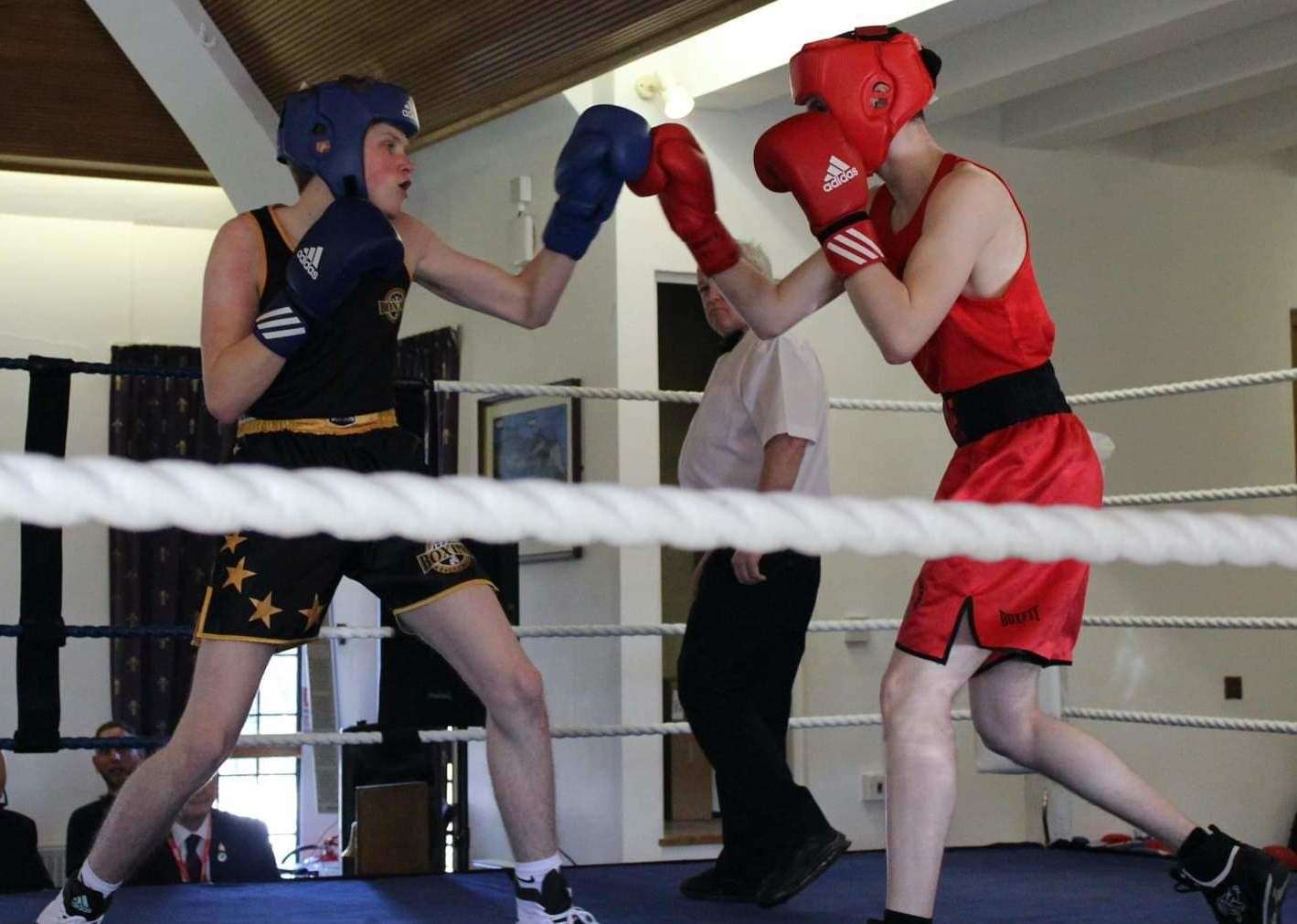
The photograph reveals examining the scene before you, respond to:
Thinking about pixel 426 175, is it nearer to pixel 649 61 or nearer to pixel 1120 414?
pixel 649 61

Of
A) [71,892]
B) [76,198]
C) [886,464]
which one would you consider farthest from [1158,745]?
[76,198]

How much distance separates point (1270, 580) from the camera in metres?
5.61

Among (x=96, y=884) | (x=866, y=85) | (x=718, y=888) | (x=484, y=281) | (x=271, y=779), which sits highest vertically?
(x=866, y=85)

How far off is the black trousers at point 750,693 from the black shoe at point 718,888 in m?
0.01

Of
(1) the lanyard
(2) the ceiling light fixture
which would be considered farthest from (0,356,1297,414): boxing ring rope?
(2) the ceiling light fixture

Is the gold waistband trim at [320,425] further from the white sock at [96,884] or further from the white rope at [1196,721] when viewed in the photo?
the white rope at [1196,721]

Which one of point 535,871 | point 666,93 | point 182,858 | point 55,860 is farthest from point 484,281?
point 55,860

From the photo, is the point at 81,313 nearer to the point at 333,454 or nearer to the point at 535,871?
the point at 333,454

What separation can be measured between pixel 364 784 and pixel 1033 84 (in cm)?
298

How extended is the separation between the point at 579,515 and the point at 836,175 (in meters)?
0.97

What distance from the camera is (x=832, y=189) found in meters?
1.59

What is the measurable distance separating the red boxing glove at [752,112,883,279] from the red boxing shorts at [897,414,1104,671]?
0.98 ft

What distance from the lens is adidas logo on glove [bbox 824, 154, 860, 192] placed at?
159 cm

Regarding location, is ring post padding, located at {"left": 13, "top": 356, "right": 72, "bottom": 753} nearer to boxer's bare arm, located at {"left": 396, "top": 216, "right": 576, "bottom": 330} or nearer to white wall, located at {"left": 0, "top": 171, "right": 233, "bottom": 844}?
boxer's bare arm, located at {"left": 396, "top": 216, "right": 576, "bottom": 330}
